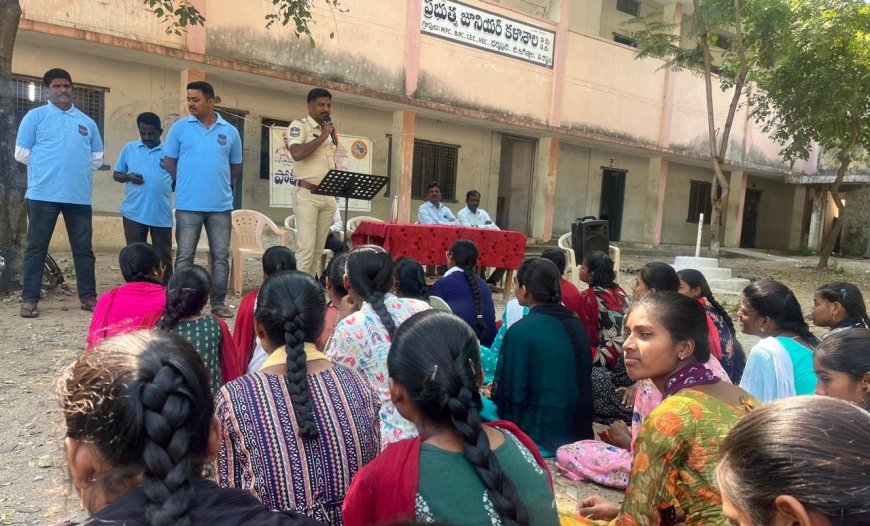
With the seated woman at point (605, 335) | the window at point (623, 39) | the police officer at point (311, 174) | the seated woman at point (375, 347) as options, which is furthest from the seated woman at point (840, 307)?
the window at point (623, 39)

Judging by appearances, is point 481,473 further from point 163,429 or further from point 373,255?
point 373,255

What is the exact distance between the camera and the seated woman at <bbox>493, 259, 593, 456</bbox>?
128 inches

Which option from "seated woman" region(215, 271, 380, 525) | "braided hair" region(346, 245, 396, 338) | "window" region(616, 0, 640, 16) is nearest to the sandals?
"braided hair" region(346, 245, 396, 338)

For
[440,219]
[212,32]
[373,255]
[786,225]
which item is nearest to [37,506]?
[373,255]

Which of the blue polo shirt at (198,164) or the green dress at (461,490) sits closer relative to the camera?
the green dress at (461,490)

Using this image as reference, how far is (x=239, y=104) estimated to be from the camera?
1048cm

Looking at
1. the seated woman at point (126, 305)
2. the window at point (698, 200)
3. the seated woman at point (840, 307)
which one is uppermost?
the window at point (698, 200)

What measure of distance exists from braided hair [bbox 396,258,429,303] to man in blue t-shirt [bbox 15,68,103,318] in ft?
9.80

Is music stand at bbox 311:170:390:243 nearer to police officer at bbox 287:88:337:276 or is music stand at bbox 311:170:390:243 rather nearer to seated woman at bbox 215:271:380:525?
police officer at bbox 287:88:337:276

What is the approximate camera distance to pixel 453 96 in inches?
464

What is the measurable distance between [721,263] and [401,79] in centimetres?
947

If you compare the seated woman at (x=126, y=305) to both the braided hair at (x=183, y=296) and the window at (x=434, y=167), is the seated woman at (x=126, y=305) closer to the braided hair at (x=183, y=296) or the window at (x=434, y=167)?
the braided hair at (x=183, y=296)

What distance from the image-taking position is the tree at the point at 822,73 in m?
11.4

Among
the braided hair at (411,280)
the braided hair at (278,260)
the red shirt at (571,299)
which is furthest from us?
the red shirt at (571,299)
